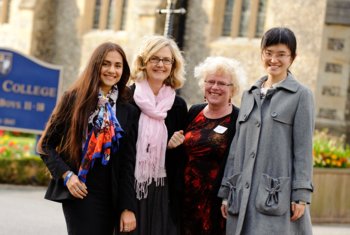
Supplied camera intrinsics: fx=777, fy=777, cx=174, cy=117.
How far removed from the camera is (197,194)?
4.95 m

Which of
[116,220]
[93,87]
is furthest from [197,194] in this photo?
[93,87]

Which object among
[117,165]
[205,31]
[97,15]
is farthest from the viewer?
[97,15]

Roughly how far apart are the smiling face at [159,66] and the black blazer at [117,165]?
1.13 feet

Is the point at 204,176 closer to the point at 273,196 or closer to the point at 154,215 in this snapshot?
the point at 154,215

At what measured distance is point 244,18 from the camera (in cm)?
1867

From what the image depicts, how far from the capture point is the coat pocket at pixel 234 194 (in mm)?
4559

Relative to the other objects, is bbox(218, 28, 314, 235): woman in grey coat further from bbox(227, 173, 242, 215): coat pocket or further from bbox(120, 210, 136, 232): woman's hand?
bbox(120, 210, 136, 232): woman's hand

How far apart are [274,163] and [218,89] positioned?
2.43 ft

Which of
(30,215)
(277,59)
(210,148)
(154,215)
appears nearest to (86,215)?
(154,215)

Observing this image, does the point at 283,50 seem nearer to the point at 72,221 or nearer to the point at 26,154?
the point at 72,221

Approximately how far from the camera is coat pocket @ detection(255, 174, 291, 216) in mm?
4371

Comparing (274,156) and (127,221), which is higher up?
(274,156)

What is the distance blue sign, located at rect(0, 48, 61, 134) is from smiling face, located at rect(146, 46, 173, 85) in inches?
282

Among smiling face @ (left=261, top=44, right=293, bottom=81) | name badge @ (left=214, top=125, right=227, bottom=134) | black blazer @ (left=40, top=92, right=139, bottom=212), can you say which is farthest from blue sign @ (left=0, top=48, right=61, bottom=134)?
smiling face @ (left=261, top=44, right=293, bottom=81)
